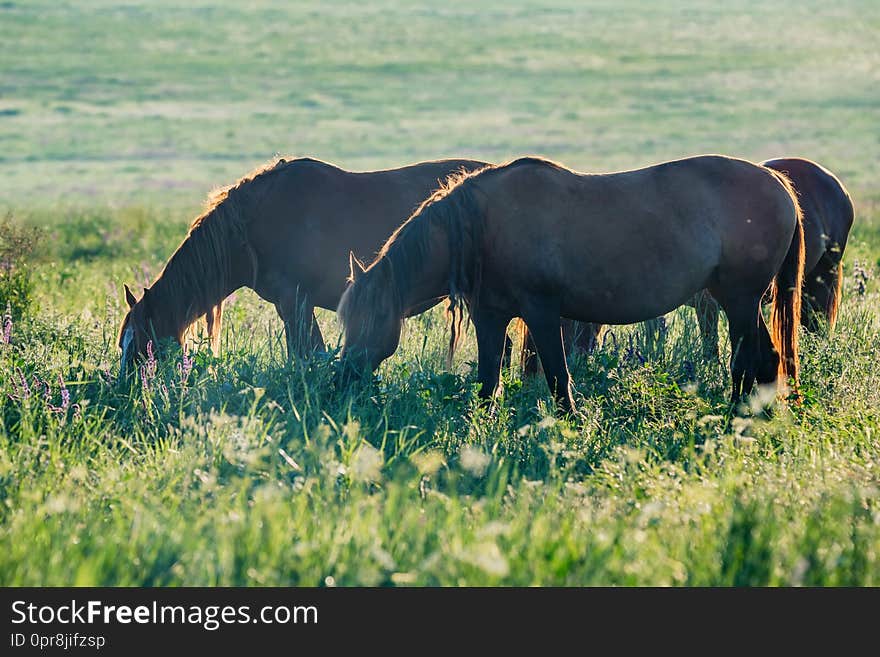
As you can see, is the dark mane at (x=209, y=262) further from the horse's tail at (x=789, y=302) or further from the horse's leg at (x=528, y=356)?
the horse's tail at (x=789, y=302)

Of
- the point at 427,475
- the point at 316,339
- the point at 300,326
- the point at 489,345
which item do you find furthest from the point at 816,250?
the point at 427,475

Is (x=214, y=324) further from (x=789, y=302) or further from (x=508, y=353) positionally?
(x=789, y=302)

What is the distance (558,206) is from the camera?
6398 mm

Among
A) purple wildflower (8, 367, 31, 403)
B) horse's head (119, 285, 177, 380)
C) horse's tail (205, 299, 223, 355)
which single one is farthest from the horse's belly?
purple wildflower (8, 367, 31, 403)

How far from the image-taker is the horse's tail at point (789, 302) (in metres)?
6.94

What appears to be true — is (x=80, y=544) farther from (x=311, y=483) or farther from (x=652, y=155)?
(x=652, y=155)

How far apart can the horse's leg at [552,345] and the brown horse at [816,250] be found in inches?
Result: 57.4

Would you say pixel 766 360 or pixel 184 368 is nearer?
pixel 184 368

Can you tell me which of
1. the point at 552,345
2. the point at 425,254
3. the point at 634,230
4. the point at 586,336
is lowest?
the point at 586,336

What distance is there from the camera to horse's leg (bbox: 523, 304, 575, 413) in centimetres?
637

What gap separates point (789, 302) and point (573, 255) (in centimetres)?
166

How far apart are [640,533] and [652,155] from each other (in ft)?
128

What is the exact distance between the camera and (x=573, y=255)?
6.39 metres
